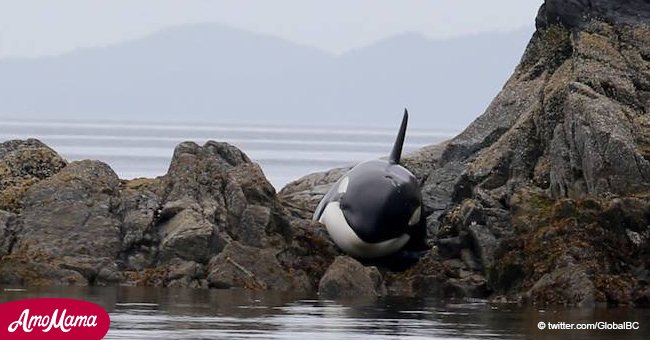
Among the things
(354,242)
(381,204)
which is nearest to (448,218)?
(381,204)

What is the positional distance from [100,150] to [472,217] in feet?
230

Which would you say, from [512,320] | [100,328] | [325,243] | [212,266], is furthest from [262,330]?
[325,243]

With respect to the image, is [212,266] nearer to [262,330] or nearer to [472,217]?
[472,217]

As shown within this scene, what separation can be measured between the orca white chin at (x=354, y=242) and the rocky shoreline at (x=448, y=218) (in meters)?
0.18

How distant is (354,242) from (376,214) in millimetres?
540

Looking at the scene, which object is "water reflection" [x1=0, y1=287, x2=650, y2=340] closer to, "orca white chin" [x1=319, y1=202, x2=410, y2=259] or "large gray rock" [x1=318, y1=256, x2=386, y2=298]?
"large gray rock" [x1=318, y1=256, x2=386, y2=298]

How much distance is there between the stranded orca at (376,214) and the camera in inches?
1033

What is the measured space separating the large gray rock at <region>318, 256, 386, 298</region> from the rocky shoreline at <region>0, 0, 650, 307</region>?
2cm

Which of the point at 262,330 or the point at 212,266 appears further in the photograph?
the point at 212,266

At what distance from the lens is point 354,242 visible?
86.0 ft

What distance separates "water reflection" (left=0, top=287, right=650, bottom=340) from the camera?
18562 millimetres

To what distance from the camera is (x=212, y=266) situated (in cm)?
2441

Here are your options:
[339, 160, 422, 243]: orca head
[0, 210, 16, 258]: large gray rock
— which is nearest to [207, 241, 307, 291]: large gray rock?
[339, 160, 422, 243]: orca head

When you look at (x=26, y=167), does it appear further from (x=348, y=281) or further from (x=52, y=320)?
(x=52, y=320)
